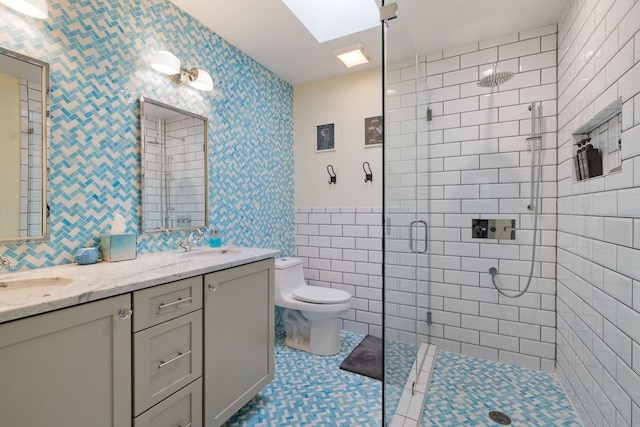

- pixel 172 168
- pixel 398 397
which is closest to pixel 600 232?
pixel 398 397

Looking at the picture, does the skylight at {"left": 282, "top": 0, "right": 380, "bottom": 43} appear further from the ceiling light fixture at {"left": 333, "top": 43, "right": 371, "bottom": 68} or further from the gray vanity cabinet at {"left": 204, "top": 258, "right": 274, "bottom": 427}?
the gray vanity cabinet at {"left": 204, "top": 258, "right": 274, "bottom": 427}

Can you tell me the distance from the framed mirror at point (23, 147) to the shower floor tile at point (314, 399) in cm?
135

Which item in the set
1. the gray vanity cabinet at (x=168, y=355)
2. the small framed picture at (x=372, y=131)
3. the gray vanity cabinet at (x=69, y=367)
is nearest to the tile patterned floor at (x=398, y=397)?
the gray vanity cabinet at (x=168, y=355)

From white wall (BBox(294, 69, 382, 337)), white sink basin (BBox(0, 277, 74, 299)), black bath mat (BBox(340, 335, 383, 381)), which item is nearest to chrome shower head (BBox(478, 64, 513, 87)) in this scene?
white wall (BBox(294, 69, 382, 337))

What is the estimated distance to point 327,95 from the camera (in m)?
2.78

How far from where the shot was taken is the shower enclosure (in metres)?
1.92

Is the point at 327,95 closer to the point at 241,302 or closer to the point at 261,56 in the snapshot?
the point at 261,56

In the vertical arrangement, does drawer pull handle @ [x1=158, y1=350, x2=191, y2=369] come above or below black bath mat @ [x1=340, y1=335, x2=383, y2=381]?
above

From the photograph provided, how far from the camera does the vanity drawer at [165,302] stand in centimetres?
104

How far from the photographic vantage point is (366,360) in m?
2.15

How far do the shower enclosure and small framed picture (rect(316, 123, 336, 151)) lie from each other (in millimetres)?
866

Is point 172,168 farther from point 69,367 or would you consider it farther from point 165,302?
point 69,367

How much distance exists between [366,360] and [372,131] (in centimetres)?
190

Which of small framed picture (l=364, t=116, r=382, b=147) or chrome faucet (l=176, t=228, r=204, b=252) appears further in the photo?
small framed picture (l=364, t=116, r=382, b=147)
